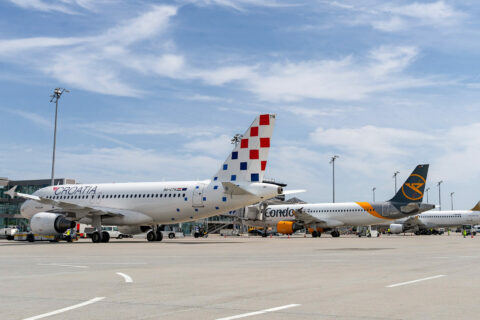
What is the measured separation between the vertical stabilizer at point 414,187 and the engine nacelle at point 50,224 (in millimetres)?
39727

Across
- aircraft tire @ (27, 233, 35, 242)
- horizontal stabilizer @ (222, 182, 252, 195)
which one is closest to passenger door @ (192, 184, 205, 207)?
horizontal stabilizer @ (222, 182, 252, 195)

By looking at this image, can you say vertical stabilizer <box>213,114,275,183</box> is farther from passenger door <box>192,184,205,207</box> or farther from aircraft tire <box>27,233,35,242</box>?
aircraft tire <box>27,233,35,242</box>

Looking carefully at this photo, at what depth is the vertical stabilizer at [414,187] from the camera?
62.1 metres

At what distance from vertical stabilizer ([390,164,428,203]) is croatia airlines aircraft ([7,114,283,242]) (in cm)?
3210

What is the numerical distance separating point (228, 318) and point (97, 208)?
34874 mm

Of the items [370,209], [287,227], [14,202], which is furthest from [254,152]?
[14,202]

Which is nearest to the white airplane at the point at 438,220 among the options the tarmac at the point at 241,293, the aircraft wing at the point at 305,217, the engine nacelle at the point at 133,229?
the aircraft wing at the point at 305,217

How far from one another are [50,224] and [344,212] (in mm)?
38791

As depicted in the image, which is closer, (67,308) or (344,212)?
(67,308)

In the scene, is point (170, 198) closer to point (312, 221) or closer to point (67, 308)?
point (67, 308)

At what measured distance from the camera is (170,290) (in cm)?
955

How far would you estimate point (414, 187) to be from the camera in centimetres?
6269

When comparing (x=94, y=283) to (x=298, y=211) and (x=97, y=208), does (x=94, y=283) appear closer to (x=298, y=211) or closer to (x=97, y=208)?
(x=97, y=208)

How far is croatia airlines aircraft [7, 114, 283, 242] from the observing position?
3559 centimetres
